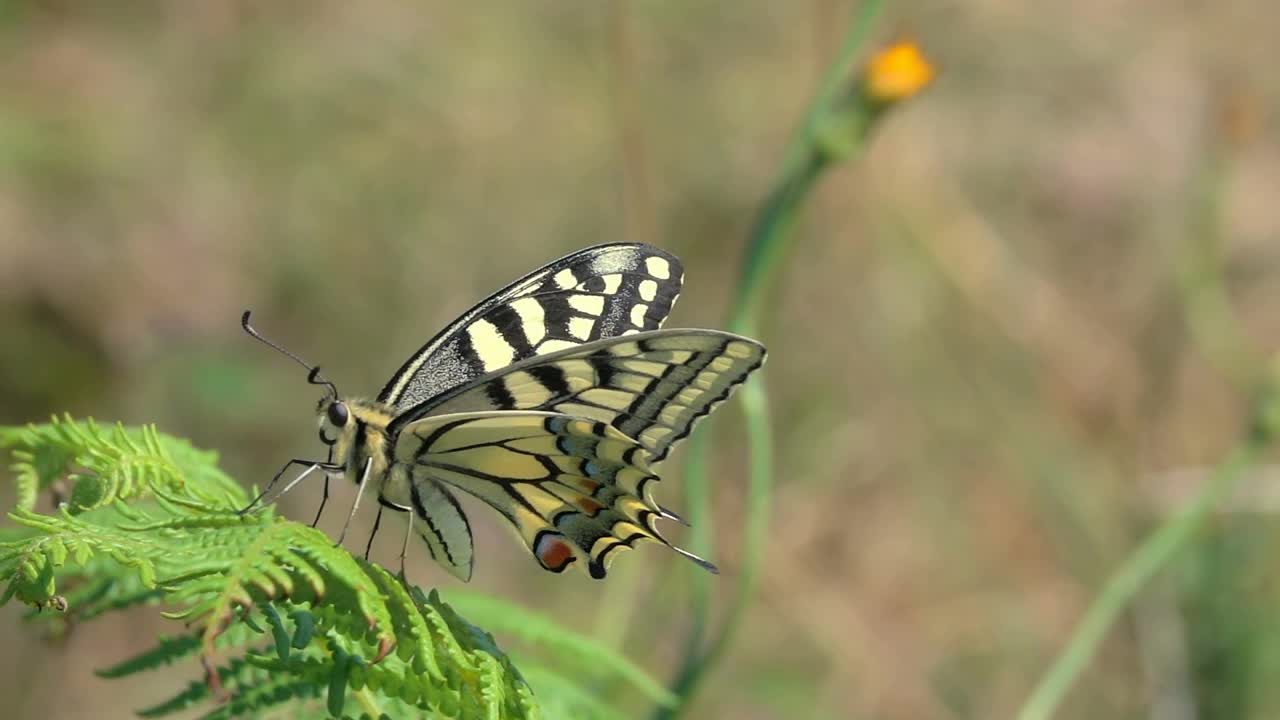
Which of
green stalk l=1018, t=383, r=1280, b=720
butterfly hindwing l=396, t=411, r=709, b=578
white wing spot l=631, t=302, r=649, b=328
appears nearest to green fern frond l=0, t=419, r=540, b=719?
butterfly hindwing l=396, t=411, r=709, b=578

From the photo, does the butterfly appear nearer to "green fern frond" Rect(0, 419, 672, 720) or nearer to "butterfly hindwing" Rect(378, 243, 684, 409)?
"butterfly hindwing" Rect(378, 243, 684, 409)

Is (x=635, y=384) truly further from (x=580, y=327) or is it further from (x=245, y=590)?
(x=245, y=590)

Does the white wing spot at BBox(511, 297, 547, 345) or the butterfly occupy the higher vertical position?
the white wing spot at BBox(511, 297, 547, 345)

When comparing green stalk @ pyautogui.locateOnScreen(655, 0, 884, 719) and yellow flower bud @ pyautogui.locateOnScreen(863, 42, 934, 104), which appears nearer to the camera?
green stalk @ pyautogui.locateOnScreen(655, 0, 884, 719)

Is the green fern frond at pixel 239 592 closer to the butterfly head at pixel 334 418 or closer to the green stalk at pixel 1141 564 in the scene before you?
the butterfly head at pixel 334 418

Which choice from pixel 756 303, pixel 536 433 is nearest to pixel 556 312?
pixel 536 433

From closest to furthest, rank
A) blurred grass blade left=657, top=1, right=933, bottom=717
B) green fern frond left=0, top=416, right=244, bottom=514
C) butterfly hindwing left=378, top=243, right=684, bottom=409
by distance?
green fern frond left=0, top=416, right=244, bottom=514 → butterfly hindwing left=378, top=243, right=684, bottom=409 → blurred grass blade left=657, top=1, right=933, bottom=717

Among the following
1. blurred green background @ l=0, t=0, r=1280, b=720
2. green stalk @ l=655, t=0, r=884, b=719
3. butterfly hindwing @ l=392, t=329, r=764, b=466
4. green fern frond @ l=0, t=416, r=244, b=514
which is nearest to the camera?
green fern frond @ l=0, t=416, r=244, b=514
